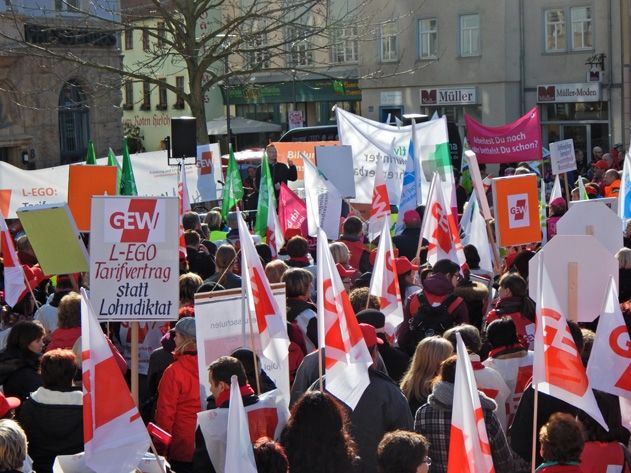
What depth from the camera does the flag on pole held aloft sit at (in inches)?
194

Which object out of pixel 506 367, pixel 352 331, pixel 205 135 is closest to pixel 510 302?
pixel 506 367

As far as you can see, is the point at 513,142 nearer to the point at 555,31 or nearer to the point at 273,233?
the point at 273,233

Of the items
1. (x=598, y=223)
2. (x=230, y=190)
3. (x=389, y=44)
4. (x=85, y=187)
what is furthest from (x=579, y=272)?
(x=389, y=44)

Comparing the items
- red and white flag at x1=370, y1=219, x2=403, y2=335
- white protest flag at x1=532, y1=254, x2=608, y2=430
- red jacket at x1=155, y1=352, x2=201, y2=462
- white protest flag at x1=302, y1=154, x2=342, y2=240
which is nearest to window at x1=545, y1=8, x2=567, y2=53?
white protest flag at x1=302, y1=154, x2=342, y2=240

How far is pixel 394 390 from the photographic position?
6.35 meters

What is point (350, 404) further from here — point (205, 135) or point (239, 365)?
point (205, 135)

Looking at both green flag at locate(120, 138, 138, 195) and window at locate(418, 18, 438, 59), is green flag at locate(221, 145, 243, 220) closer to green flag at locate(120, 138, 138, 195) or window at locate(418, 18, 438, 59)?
green flag at locate(120, 138, 138, 195)

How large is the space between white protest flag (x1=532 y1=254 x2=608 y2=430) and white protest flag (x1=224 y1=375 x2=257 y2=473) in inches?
59.9

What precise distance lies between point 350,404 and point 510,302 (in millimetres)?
2488

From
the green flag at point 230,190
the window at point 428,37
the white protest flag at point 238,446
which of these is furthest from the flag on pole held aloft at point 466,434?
the window at point 428,37

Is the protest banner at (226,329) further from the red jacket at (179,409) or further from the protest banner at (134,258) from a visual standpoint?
the protest banner at (134,258)

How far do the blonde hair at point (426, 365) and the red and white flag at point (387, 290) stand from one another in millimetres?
1978

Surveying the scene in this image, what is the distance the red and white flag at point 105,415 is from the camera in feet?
18.5

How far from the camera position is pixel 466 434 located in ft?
16.2
